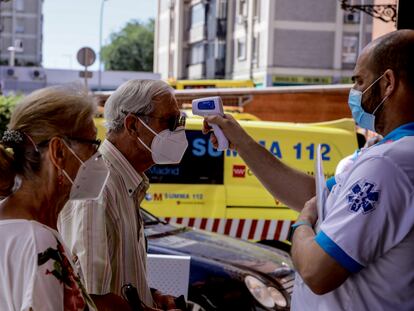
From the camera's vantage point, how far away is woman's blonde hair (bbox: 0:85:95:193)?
8.38 feet

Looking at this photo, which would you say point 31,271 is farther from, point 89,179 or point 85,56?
point 85,56

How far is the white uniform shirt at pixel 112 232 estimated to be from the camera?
118 inches

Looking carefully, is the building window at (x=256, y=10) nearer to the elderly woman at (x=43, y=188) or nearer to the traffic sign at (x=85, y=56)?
the traffic sign at (x=85, y=56)

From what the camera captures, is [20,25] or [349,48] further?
[20,25]

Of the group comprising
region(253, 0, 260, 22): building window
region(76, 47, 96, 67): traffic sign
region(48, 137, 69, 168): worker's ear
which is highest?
region(253, 0, 260, 22): building window

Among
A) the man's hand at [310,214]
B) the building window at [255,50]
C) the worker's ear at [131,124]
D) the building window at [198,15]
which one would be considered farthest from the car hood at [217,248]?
the building window at [198,15]

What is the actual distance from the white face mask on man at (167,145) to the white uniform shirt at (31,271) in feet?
3.99

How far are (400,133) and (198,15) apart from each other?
181ft

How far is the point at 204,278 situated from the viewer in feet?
18.9

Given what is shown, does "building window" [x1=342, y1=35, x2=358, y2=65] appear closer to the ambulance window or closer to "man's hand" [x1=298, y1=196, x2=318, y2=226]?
the ambulance window

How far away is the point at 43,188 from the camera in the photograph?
255 cm

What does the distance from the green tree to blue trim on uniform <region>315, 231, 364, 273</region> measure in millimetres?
86050

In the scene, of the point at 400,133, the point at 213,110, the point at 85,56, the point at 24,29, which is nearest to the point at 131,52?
the point at 24,29

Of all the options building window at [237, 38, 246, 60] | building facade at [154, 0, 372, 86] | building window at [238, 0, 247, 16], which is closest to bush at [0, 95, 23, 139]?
building facade at [154, 0, 372, 86]
